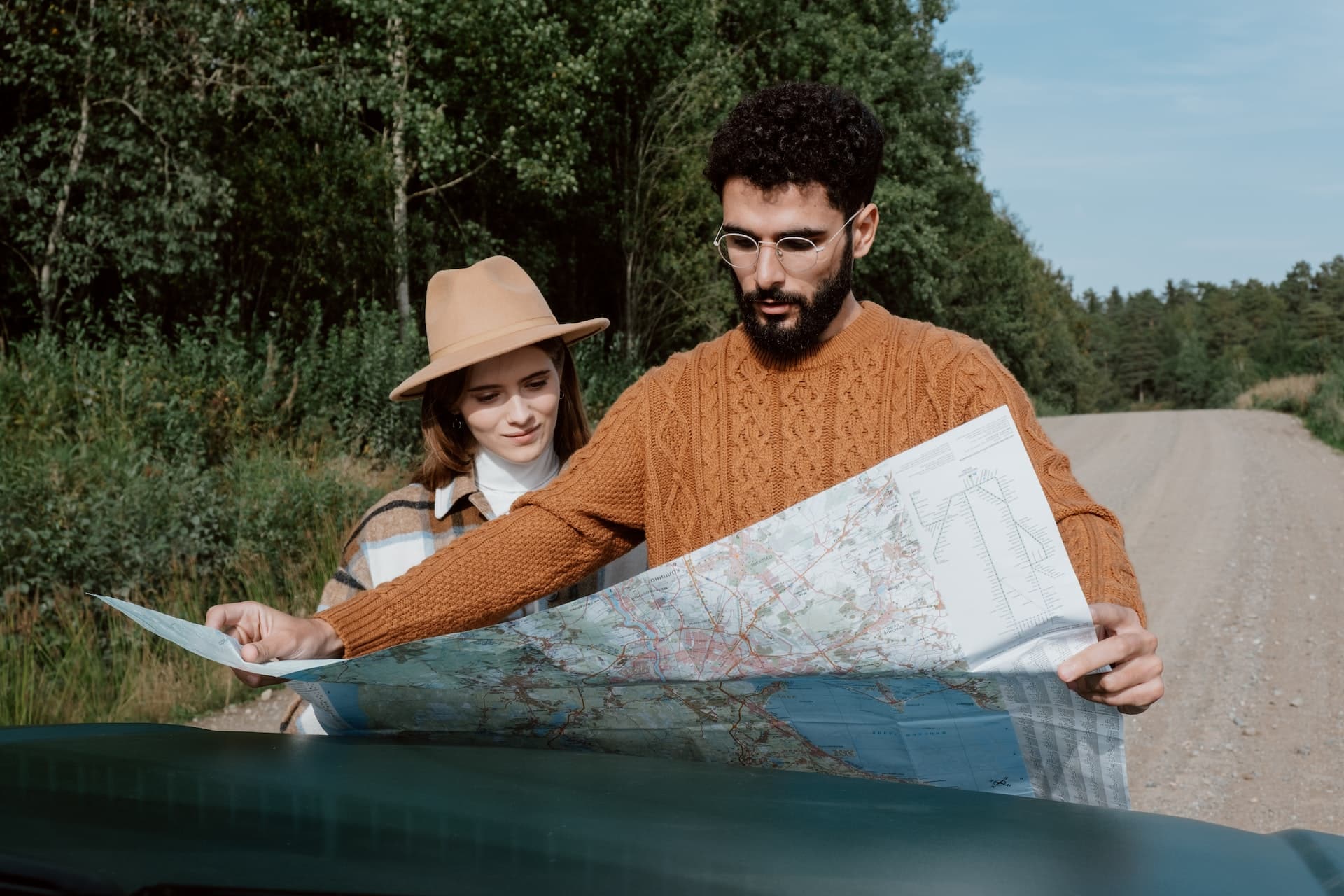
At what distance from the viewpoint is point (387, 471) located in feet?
34.9

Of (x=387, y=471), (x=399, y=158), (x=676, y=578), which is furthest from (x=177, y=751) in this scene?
(x=399, y=158)

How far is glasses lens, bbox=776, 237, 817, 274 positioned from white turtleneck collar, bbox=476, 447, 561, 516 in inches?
42.1

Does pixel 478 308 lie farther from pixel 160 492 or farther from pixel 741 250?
pixel 160 492

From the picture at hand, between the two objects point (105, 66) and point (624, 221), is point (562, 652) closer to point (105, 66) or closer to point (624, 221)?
point (105, 66)

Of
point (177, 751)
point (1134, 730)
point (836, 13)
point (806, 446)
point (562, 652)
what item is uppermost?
point (836, 13)

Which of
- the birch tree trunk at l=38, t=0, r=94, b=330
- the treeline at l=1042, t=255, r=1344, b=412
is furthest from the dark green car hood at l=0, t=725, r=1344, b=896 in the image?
the treeline at l=1042, t=255, r=1344, b=412

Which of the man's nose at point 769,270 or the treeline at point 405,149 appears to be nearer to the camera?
the man's nose at point 769,270

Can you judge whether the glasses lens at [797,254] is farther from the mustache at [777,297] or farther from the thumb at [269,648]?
the thumb at [269,648]

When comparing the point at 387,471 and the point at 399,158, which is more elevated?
the point at 399,158

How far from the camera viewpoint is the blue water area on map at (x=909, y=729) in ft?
5.14

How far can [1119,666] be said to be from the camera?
1545 mm

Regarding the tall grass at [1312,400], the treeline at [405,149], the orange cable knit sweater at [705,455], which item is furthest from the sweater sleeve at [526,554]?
the tall grass at [1312,400]

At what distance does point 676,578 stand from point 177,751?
74 cm

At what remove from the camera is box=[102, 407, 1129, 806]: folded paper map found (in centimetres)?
150
